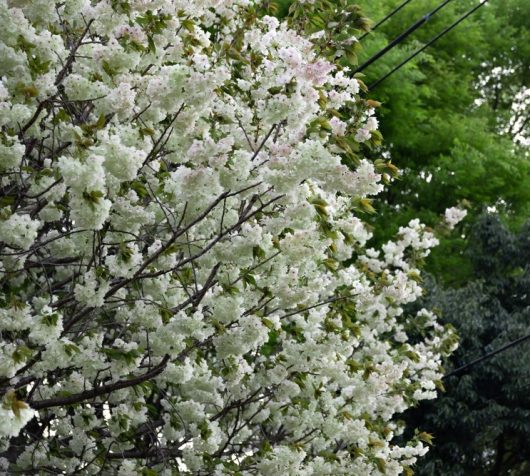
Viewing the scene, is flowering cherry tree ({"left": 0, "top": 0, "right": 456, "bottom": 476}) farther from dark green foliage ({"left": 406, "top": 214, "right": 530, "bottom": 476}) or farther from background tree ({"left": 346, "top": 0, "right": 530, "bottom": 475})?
background tree ({"left": 346, "top": 0, "right": 530, "bottom": 475})

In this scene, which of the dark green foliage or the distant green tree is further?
the distant green tree

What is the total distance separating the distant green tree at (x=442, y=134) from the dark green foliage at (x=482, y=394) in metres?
2.28

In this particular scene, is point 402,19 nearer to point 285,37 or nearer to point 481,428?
point 481,428

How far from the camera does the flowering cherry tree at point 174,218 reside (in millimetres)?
4793

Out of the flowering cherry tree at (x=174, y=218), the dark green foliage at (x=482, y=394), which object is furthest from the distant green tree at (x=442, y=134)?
the flowering cherry tree at (x=174, y=218)

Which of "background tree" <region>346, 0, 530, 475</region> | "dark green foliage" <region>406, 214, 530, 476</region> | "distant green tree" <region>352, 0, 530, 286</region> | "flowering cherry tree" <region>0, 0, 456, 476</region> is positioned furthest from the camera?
"distant green tree" <region>352, 0, 530, 286</region>

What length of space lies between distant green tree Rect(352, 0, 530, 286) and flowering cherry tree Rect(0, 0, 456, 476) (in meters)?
7.77

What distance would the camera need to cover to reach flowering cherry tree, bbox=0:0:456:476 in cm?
479

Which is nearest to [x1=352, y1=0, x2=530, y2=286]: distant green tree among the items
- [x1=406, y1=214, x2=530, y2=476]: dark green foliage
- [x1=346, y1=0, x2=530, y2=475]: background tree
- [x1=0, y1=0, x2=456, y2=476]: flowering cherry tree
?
[x1=346, y1=0, x2=530, y2=475]: background tree

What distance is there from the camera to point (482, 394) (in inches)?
494

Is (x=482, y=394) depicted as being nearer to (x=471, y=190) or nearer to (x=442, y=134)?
(x=471, y=190)

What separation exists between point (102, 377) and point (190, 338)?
115 cm

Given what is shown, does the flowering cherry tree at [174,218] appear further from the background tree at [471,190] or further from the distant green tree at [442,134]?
the distant green tree at [442,134]

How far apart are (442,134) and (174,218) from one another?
12060mm
